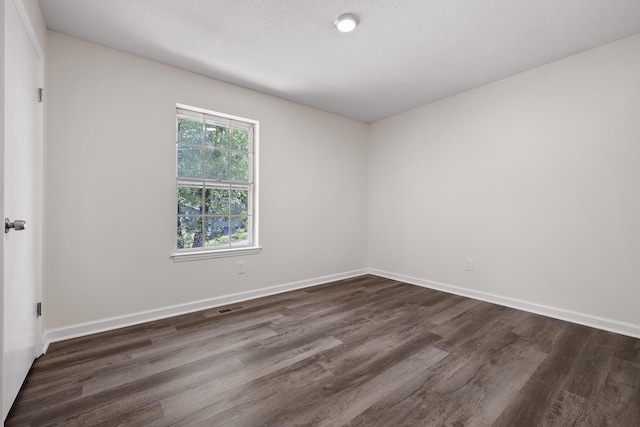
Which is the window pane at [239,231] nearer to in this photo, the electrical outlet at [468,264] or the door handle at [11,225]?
the door handle at [11,225]

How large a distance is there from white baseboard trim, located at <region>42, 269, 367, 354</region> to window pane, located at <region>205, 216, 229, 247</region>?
0.63 meters

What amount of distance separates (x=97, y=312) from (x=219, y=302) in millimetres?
1086

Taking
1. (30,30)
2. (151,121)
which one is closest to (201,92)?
(151,121)

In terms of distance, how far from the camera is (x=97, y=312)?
8.13ft

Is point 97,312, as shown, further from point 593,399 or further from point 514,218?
point 514,218

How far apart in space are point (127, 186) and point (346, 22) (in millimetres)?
2422

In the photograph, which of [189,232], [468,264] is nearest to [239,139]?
[189,232]

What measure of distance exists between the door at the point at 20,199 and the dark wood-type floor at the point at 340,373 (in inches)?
10.8

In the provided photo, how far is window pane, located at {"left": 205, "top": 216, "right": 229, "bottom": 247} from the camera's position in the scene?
3.23 metres

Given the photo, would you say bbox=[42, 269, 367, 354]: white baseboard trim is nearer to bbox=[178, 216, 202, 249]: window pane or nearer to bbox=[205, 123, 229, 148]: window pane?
bbox=[178, 216, 202, 249]: window pane

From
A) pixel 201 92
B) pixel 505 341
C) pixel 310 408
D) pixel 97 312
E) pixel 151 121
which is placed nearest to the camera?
pixel 310 408

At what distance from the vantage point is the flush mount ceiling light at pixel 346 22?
7.11ft

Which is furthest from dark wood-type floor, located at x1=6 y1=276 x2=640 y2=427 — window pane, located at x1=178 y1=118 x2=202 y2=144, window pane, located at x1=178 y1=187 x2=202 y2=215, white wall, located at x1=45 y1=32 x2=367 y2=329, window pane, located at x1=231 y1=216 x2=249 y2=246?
window pane, located at x1=178 y1=118 x2=202 y2=144

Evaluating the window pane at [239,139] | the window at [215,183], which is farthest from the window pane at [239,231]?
the window pane at [239,139]
